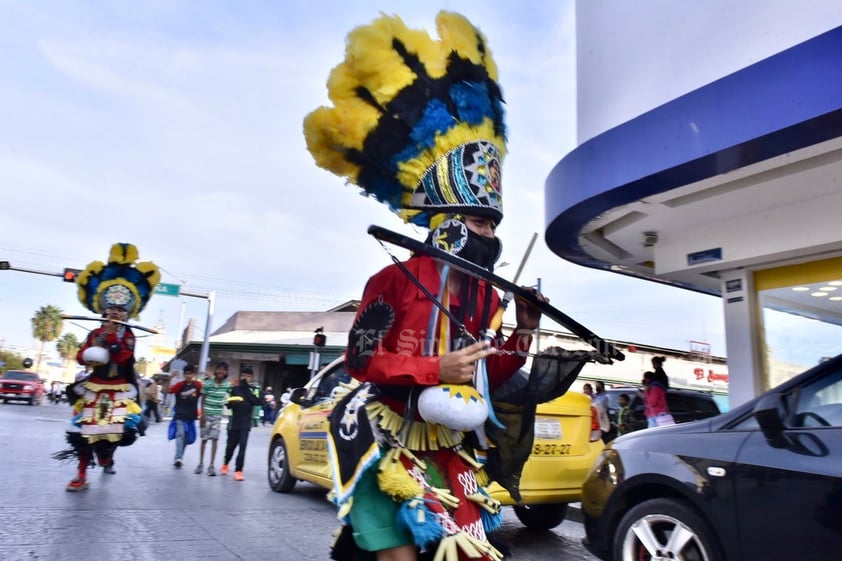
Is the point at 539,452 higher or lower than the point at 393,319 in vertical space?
lower

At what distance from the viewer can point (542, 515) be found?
238 inches

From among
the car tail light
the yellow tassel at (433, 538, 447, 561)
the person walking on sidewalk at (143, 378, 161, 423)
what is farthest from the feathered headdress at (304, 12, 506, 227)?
the person walking on sidewalk at (143, 378, 161, 423)

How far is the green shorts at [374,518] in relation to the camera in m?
1.95

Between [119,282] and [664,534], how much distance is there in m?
5.76

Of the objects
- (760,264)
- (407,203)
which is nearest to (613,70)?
(760,264)

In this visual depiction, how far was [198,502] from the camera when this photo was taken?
641 centimetres

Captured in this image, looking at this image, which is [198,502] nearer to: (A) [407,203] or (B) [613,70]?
(A) [407,203]

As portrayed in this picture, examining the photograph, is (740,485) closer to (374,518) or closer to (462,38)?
(374,518)

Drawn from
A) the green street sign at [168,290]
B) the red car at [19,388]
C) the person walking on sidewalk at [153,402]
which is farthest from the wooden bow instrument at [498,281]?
the red car at [19,388]

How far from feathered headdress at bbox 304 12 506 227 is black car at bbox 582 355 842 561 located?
7.62 feet

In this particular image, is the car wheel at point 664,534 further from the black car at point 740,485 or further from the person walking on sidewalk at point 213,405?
the person walking on sidewalk at point 213,405

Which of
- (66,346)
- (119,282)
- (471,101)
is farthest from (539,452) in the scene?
(66,346)

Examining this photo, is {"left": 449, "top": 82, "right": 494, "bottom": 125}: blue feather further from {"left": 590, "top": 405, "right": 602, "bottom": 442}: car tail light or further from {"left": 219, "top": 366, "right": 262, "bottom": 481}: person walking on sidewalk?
{"left": 219, "top": 366, "right": 262, "bottom": 481}: person walking on sidewalk

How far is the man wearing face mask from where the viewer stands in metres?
1.96
